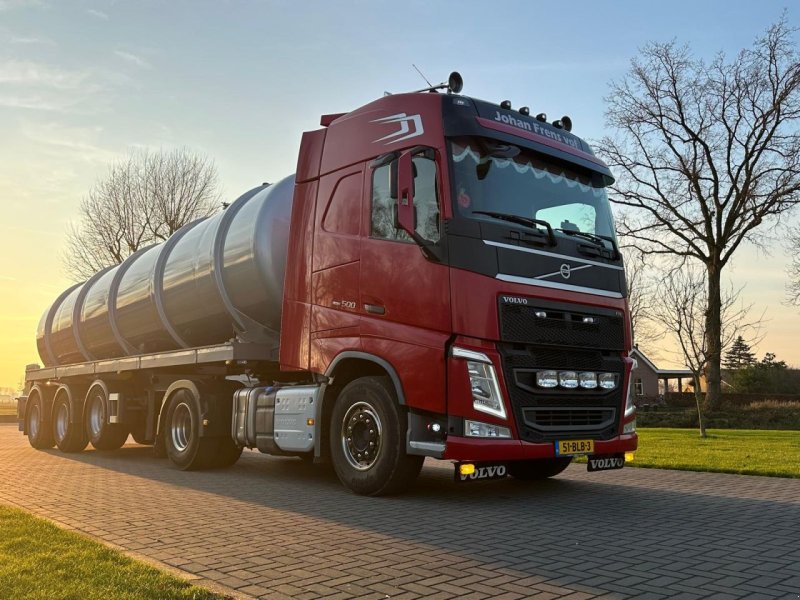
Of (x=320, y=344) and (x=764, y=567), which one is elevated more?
(x=320, y=344)

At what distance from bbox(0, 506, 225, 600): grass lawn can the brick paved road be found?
0.29 m

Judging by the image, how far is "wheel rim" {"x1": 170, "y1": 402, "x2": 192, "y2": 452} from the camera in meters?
11.3

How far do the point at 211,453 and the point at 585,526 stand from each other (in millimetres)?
6277

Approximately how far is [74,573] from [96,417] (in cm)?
1078

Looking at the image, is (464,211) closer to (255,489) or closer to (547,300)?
(547,300)

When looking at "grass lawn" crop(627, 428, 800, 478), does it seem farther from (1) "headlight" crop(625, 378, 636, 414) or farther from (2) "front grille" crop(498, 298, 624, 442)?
(2) "front grille" crop(498, 298, 624, 442)

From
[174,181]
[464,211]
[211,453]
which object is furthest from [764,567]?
[174,181]

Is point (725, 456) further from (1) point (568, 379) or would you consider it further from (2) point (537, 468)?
(1) point (568, 379)

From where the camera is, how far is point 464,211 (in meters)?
7.31

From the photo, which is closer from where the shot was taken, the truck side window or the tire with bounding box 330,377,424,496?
Result: the truck side window

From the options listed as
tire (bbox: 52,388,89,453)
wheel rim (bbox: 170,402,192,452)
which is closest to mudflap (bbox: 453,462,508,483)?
wheel rim (bbox: 170,402,192,452)

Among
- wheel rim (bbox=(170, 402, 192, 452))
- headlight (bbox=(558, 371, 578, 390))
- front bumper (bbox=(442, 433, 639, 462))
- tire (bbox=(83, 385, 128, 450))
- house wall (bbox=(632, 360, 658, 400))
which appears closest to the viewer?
front bumper (bbox=(442, 433, 639, 462))

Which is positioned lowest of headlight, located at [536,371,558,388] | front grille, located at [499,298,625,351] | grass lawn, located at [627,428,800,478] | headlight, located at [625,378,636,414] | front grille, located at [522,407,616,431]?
grass lawn, located at [627,428,800,478]

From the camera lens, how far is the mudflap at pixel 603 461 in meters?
7.92
